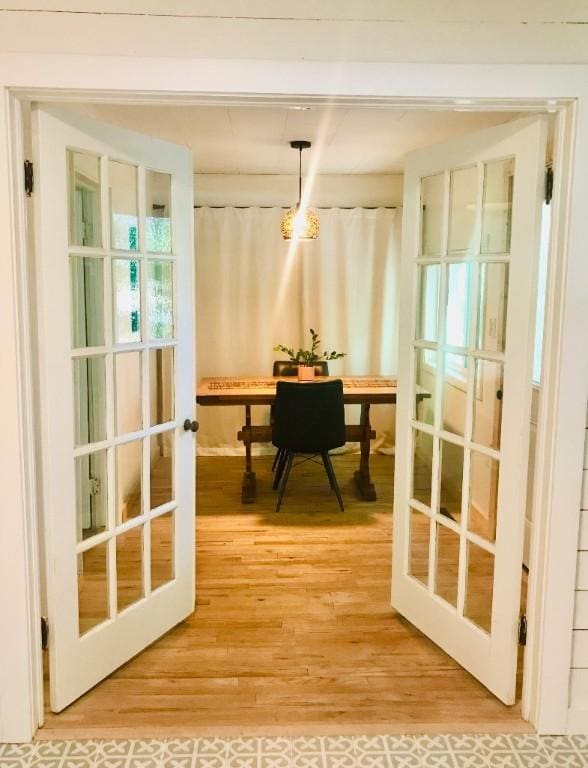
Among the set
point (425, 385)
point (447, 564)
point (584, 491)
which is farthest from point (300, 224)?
point (584, 491)

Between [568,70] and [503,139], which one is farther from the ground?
[568,70]

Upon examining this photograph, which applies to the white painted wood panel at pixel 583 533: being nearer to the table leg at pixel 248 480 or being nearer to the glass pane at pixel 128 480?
the glass pane at pixel 128 480

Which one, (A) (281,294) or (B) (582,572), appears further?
(A) (281,294)

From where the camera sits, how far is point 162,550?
260 cm

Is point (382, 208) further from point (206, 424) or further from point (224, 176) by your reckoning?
point (206, 424)

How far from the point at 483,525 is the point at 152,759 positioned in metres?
1.34

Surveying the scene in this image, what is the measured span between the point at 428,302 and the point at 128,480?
1.32m

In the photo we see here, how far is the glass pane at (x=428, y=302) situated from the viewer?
248cm

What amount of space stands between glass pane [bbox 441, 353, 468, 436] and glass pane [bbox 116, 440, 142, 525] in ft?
3.76

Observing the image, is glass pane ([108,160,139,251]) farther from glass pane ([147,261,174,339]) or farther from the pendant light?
the pendant light

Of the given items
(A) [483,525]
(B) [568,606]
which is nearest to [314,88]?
(A) [483,525]

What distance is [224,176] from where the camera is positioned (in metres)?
5.37

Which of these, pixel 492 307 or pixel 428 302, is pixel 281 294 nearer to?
pixel 428 302

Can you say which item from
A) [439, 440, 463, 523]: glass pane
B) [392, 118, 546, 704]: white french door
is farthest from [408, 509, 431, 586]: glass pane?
[439, 440, 463, 523]: glass pane
